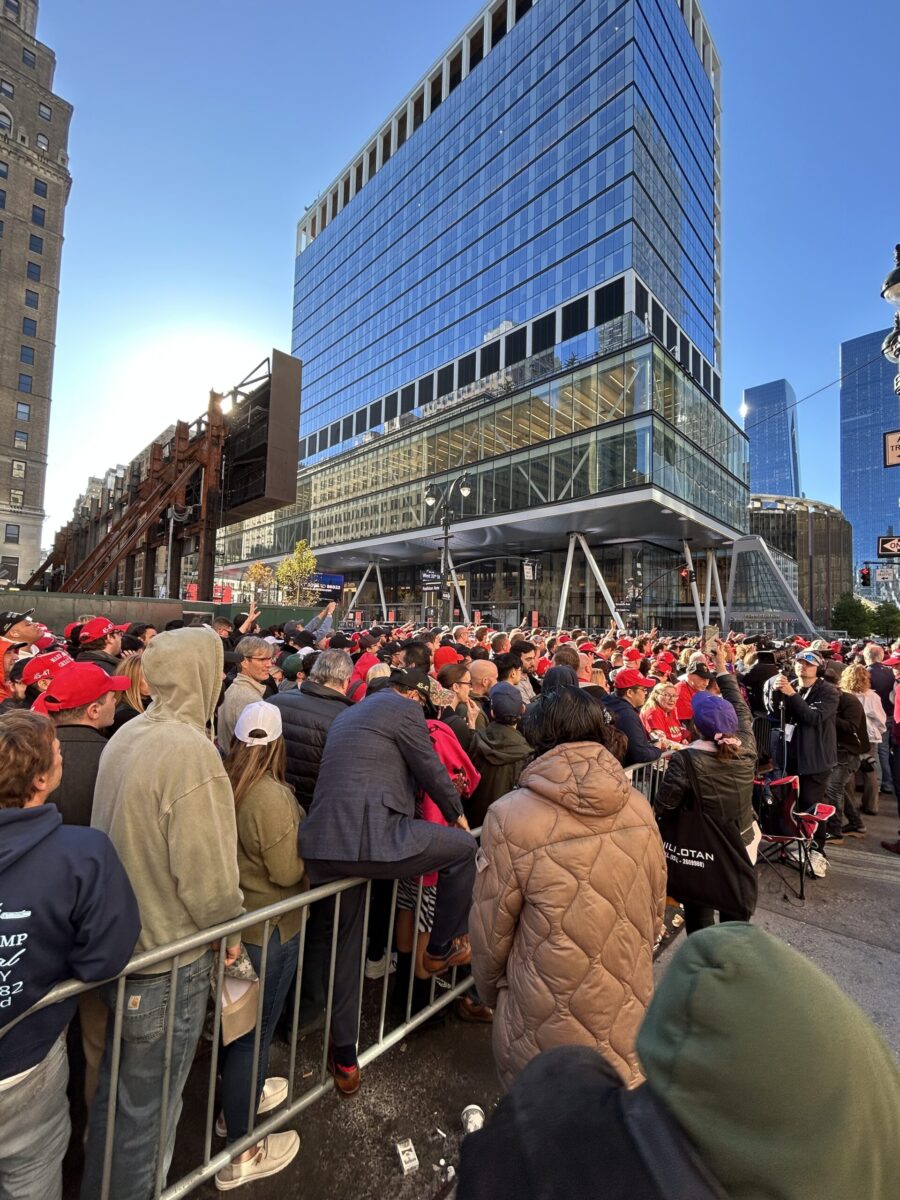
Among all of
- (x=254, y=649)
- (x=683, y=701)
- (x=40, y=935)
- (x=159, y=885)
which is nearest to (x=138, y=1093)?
(x=159, y=885)

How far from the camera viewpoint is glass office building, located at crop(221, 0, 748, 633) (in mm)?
34781

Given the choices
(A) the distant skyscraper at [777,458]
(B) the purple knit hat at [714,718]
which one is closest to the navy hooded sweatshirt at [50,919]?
(B) the purple knit hat at [714,718]

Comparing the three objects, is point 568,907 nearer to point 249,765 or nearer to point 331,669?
point 249,765

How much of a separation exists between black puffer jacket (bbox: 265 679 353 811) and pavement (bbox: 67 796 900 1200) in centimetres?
150

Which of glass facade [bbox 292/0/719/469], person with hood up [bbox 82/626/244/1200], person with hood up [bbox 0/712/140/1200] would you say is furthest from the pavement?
glass facade [bbox 292/0/719/469]

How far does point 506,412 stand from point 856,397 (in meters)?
33.5

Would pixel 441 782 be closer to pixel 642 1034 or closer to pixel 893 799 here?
pixel 642 1034

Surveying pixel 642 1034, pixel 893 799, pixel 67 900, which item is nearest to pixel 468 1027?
pixel 67 900

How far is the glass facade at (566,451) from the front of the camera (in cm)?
3145

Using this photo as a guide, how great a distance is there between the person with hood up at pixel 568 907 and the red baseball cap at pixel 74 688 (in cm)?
199

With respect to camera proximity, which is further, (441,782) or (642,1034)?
(441,782)

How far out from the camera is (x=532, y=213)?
49.4 metres

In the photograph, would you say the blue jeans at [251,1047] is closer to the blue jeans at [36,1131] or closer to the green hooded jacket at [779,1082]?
the blue jeans at [36,1131]

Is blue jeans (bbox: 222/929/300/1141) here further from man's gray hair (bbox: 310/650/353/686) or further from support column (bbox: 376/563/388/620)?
support column (bbox: 376/563/388/620)
